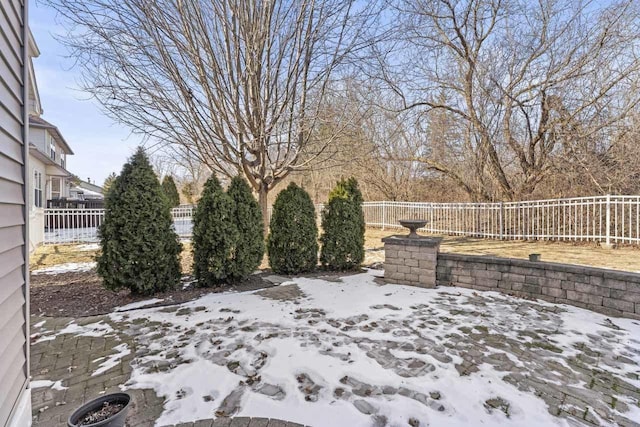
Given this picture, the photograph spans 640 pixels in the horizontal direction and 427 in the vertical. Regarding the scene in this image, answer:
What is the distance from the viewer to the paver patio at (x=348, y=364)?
197 centimetres

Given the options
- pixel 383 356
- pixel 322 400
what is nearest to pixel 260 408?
pixel 322 400

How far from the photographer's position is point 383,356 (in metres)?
2.65

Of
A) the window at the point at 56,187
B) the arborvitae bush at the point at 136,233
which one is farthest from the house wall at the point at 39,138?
the arborvitae bush at the point at 136,233

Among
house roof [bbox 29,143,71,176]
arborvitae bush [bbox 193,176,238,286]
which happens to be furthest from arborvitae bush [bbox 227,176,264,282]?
house roof [bbox 29,143,71,176]

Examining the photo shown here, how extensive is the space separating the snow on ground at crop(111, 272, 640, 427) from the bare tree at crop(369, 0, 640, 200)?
532 cm

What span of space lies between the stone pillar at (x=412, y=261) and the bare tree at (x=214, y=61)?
213 centimetres

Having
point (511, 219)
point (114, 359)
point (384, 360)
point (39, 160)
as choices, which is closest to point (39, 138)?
point (39, 160)

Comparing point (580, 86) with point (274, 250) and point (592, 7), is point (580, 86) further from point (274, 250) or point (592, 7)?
point (274, 250)

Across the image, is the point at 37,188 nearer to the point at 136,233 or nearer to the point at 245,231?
the point at 136,233

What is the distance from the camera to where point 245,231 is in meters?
4.96

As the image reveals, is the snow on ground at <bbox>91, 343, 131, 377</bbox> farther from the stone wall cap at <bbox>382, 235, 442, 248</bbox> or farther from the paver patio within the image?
the stone wall cap at <bbox>382, 235, 442, 248</bbox>

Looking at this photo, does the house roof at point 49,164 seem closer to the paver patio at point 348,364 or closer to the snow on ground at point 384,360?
the paver patio at point 348,364

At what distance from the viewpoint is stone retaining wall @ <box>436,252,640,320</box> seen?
364cm

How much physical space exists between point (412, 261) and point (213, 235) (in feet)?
9.86
